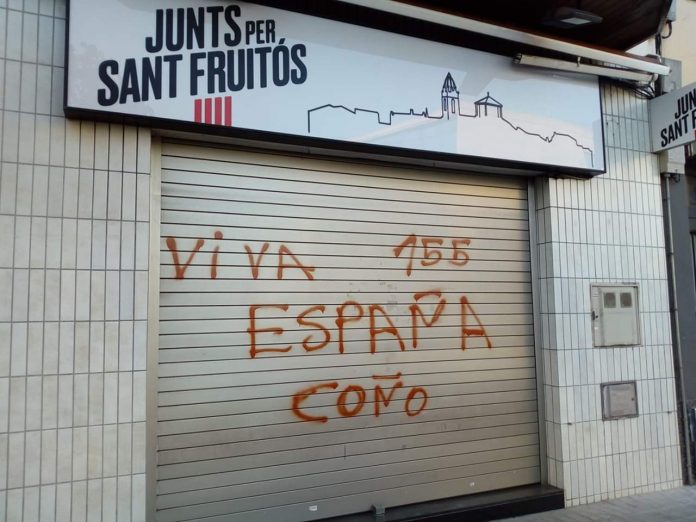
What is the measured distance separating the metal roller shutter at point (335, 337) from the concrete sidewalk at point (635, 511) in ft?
1.65

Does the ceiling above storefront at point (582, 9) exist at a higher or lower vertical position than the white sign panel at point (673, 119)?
higher

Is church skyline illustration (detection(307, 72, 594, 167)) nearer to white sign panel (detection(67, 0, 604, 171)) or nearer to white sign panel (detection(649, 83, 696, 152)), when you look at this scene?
white sign panel (detection(67, 0, 604, 171))

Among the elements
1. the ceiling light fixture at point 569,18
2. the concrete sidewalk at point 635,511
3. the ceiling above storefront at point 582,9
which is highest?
the ceiling above storefront at point 582,9

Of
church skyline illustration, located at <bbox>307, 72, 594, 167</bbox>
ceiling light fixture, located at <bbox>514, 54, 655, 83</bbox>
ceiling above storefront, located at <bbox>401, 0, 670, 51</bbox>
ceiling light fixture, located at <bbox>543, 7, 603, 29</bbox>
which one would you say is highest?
ceiling above storefront, located at <bbox>401, 0, 670, 51</bbox>

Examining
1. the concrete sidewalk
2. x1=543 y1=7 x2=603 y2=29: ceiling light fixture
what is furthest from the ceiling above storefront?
the concrete sidewalk

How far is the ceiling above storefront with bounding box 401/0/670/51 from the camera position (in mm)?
5203

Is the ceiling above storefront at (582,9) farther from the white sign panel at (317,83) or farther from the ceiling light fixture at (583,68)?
the white sign panel at (317,83)

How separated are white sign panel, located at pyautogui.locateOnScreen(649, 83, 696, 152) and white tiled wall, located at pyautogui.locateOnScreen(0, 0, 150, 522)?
5.51 m

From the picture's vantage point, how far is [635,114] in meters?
6.26

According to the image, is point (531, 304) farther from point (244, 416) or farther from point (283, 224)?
point (244, 416)

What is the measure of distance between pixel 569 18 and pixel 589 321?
298 centimetres

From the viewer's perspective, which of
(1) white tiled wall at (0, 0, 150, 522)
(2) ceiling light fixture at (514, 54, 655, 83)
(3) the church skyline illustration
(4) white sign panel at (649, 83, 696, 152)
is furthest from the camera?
(4) white sign panel at (649, 83, 696, 152)

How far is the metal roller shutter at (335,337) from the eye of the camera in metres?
4.39

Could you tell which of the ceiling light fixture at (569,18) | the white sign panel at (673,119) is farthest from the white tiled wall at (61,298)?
the white sign panel at (673,119)
